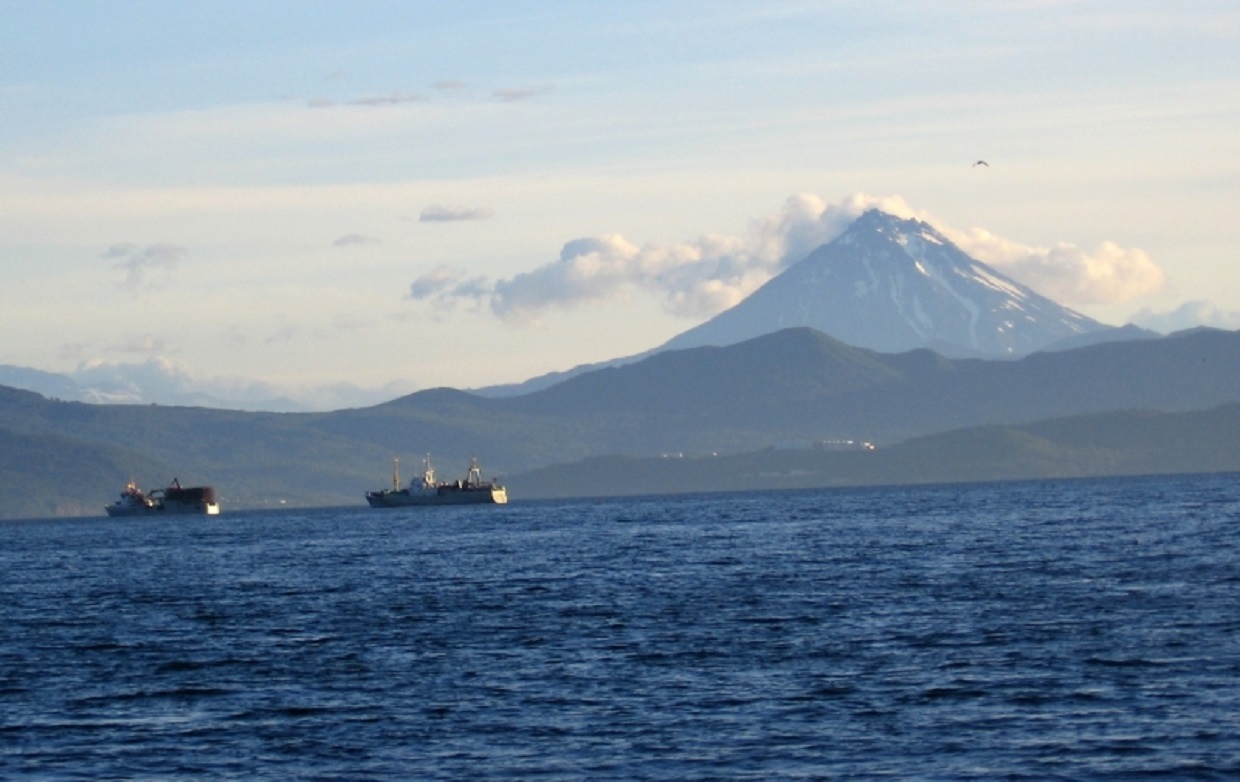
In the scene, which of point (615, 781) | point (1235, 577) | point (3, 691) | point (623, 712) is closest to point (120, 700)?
point (3, 691)

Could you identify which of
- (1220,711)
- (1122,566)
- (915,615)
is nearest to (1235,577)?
(1122,566)

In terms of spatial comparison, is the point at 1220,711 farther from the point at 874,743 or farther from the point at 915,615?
the point at 915,615

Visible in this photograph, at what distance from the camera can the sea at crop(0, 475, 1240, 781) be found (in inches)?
1922

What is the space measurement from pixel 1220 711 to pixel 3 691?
37580 millimetres

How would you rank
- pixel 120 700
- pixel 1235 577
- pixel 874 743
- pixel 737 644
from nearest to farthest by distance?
pixel 874 743 < pixel 120 700 < pixel 737 644 < pixel 1235 577

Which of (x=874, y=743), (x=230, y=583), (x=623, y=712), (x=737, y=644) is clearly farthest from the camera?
(x=230, y=583)

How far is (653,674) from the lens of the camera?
2505 inches

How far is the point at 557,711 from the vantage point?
2215 inches

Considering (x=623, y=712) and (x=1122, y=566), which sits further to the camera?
(x=1122, y=566)

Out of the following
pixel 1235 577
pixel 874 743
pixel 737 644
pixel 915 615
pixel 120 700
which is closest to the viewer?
pixel 874 743

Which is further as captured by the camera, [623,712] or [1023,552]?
[1023,552]

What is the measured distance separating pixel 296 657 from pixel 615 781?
93.7ft

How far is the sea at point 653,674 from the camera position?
160 ft

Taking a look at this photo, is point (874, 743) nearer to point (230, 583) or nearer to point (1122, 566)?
point (1122, 566)
